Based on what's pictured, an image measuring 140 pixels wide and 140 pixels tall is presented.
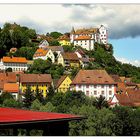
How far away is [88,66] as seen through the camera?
34.1m

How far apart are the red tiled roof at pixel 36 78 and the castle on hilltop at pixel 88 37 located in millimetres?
15107

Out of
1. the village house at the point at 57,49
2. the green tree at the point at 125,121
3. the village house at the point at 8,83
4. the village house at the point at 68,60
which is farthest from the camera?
the village house at the point at 57,49

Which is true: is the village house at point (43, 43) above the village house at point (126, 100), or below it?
above

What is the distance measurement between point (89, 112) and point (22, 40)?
914 inches

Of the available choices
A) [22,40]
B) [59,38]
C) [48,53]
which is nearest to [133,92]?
[48,53]

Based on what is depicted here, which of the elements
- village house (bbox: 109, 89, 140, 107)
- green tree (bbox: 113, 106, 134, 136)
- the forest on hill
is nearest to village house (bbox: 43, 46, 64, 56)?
the forest on hill

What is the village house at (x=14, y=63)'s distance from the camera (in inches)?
1307

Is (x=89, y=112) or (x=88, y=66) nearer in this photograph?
(x=89, y=112)

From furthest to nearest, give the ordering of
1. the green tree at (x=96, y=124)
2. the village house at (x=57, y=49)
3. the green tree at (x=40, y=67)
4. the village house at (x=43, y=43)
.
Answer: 1. the village house at (x=43, y=43)
2. the village house at (x=57, y=49)
3. the green tree at (x=40, y=67)
4. the green tree at (x=96, y=124)

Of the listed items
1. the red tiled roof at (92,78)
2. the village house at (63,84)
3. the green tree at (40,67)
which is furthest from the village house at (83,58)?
the village house at (63,84)

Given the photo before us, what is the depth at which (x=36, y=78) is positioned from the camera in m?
27.5

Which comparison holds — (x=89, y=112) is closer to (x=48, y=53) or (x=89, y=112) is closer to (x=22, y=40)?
(x=48, y=53)

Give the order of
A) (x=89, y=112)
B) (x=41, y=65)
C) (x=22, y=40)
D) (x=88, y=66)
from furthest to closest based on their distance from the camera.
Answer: (x=22, y=40) < (x=88, y=66) < (x=41, y=65) < (x=89, y=112)

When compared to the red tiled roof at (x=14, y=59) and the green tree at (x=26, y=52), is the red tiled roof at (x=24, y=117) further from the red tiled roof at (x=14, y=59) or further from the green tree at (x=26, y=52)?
the green tree at (x=26, y=52)
